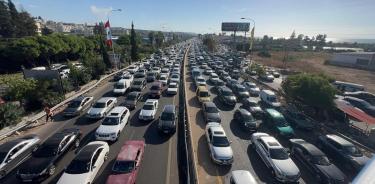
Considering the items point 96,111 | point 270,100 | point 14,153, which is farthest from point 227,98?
point 14,153

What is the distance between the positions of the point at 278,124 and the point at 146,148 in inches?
511

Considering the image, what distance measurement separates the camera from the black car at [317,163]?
13820 millimetres

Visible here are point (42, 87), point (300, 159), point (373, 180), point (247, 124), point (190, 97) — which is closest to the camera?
point (373, 180)

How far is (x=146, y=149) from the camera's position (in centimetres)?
1730

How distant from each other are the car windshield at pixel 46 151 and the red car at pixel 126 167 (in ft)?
15.7

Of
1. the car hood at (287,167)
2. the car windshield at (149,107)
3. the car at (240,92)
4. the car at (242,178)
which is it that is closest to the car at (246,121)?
the car hood at (287,167)

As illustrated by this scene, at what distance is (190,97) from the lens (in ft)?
102

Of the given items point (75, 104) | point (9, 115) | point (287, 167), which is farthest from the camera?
point (75, 104)

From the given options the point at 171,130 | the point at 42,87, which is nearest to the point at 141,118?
the point at 171,130

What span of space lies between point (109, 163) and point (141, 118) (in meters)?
6.99

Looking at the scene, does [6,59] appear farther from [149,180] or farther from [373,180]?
[373,180]

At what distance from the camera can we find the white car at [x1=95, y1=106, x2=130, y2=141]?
17859mm

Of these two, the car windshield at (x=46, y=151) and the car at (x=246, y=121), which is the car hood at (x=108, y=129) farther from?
the car at (x=246, y=121)

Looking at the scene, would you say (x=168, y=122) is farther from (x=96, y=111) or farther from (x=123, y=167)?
(x=96, y=111)
